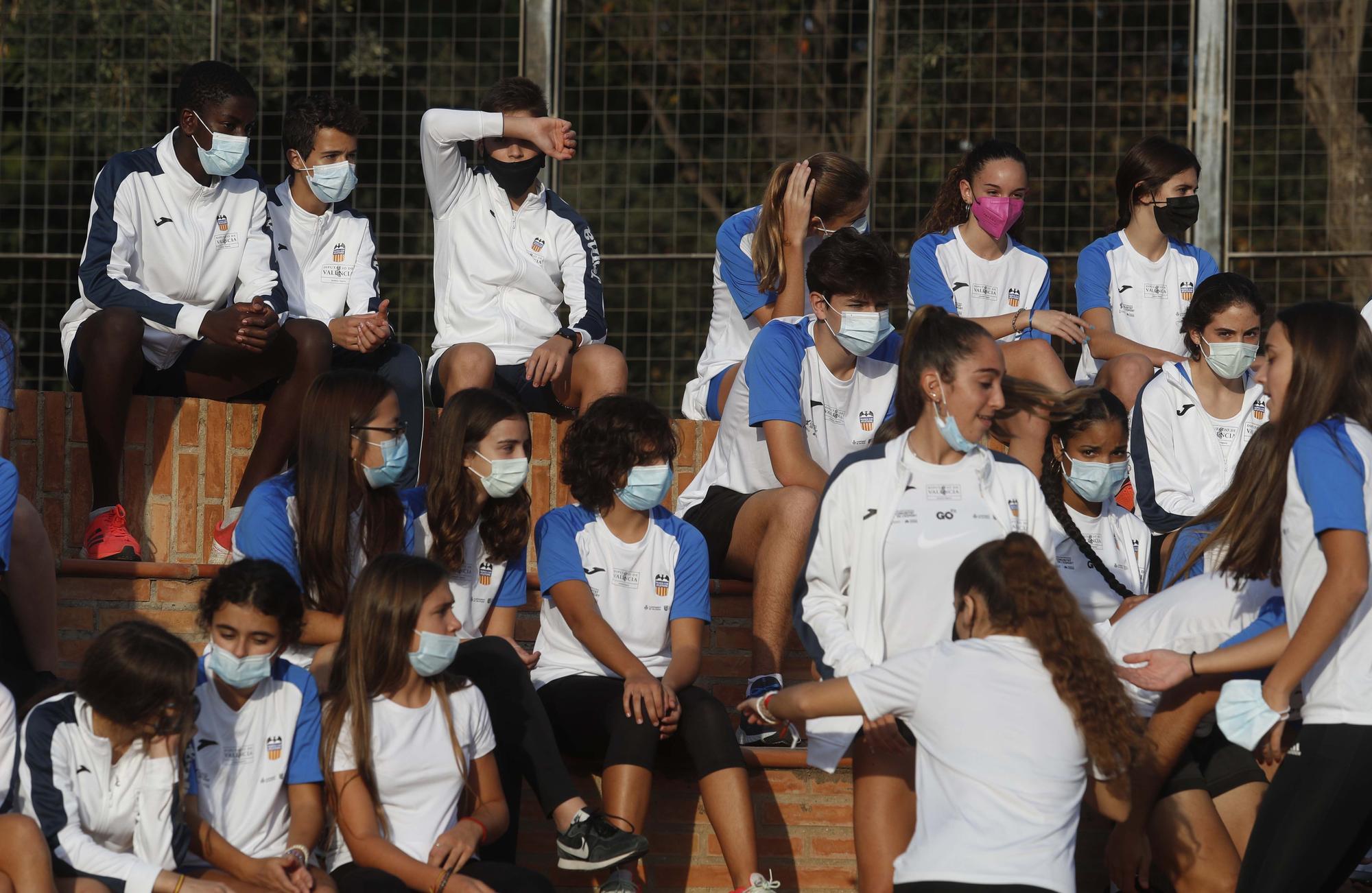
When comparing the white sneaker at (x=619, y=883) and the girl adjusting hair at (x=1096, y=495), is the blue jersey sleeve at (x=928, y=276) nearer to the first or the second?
the girl adjusting hair at (x=1096, y=495)

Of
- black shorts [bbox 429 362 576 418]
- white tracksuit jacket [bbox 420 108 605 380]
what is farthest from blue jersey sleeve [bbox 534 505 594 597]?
white tracksuit jacket [bbox 420 108 605 380]

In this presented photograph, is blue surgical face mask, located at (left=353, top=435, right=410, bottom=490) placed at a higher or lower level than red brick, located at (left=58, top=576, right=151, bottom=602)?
higher

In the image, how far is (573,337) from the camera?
6.38m

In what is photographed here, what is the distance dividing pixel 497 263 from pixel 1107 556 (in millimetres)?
2567

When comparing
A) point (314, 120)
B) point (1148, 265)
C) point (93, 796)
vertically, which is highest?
point (314, 120)

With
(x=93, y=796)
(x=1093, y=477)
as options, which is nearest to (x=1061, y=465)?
(x=1093, y=477)

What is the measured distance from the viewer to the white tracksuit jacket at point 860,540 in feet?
13.6

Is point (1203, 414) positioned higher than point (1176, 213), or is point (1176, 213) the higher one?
point (1176, 213)

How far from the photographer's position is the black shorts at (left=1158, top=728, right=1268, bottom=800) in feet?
15.1

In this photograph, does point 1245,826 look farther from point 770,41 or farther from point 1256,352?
point 770,41

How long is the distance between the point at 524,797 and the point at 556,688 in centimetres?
38

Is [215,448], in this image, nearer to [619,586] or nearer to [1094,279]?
[619,586]

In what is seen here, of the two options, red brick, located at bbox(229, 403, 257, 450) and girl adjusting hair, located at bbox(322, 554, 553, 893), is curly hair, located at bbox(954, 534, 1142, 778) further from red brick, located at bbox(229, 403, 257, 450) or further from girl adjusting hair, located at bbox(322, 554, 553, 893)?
red brick, located at bbox(229, 403, 257, 450)

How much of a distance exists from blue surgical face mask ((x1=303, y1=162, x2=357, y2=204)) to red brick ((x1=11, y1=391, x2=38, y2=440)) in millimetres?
1258
